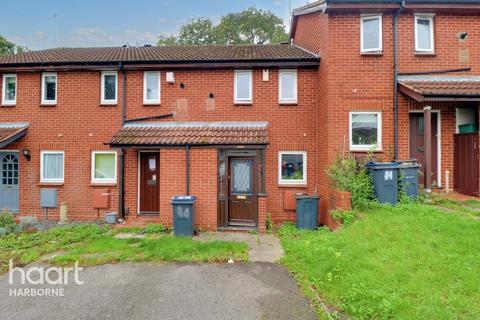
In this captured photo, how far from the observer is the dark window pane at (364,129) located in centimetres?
894

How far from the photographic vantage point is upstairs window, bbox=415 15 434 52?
29.9ft

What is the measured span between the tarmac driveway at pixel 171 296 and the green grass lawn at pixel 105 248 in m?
0.52

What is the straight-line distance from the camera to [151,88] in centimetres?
1050

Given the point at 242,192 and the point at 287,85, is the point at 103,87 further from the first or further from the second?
the point at 287,85

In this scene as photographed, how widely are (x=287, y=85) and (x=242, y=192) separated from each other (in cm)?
431

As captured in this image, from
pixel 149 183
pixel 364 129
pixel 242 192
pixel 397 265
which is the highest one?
pixel 364 129

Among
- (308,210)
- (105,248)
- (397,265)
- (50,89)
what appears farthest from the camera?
(50,89)

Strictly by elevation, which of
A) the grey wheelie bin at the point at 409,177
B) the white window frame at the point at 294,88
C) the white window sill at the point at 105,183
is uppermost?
the white window frame at the point at 294,88

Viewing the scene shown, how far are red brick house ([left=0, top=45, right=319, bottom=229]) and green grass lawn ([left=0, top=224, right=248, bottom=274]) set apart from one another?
2.10 meters

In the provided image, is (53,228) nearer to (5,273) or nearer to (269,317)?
(5,273)

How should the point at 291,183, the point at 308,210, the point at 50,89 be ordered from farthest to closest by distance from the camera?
the point at 50,89
the point at 291,183
the point at 308,210

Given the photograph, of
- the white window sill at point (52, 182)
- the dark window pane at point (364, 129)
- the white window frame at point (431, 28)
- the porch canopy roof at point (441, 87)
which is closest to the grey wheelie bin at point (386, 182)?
the dark window pane at point (364, 129)

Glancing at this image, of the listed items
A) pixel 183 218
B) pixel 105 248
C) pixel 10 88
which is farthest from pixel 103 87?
pixel 105 248

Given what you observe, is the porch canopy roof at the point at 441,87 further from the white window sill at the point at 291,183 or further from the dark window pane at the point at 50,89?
the dark window pane at the point at 50,89
